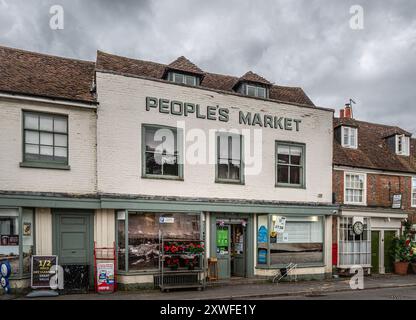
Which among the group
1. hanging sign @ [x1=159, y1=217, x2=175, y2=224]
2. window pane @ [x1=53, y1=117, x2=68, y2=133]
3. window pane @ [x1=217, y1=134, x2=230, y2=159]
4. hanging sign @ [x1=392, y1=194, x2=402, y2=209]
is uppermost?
window pane @ [x1=53, y1=117, x2=68, y2=133]

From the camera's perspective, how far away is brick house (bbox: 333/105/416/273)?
18766 mm

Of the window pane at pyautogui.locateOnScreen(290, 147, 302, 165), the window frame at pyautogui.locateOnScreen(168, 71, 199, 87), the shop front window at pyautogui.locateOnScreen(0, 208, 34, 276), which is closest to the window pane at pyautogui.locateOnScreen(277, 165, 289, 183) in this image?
the window pane at pyautogui.locateOnScreen(290, 147, 302, 165)

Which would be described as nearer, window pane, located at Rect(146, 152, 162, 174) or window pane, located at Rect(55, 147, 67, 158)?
window pane, located at Rect(55, 147, 67, 158)

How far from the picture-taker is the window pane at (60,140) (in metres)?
13.4

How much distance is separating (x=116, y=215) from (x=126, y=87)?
4.42m

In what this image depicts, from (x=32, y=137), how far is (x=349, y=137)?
15132 mm

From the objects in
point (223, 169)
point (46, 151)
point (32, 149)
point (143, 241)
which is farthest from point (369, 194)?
point (32, 149)

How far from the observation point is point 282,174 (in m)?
16.9

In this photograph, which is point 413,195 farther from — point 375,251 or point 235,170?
point 235,170

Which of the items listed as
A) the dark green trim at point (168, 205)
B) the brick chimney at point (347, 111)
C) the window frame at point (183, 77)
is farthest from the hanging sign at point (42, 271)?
the brick chimney at point (347, 111)

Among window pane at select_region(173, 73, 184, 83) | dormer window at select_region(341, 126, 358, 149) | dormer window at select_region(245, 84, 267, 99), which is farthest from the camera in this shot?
dormer window at select_region(341, 126, 358, 149)

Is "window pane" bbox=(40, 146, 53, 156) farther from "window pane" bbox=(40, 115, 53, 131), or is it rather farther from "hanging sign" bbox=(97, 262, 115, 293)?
"hanging sign" bbox=(97, 262, 115, 293)

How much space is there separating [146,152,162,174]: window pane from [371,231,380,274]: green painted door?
11.6 m

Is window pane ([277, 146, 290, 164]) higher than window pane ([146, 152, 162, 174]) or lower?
higher
